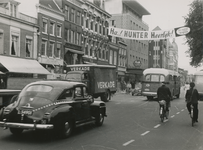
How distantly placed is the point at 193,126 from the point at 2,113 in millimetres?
7619

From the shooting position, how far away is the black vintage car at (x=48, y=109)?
883 centimetres

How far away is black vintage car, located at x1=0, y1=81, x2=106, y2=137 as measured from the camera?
8.83 m

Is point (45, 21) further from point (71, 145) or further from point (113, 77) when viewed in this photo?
point (71, 145)

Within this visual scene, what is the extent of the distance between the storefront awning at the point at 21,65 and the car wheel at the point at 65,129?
66.6 feet

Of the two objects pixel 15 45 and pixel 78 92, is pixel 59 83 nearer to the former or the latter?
pixel 78 92

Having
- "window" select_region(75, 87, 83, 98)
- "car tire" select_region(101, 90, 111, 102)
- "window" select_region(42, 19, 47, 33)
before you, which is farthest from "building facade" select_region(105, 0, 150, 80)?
"window" select_region(75, 87, 83, 98)

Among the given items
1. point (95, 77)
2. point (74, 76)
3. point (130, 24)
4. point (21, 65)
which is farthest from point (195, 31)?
point (130, 24)

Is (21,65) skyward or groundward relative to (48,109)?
skyward

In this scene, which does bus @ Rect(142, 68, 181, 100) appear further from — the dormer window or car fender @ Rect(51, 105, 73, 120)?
car fender @ Rect(51, 105, 73, 120)

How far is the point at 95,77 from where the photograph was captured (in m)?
25.7

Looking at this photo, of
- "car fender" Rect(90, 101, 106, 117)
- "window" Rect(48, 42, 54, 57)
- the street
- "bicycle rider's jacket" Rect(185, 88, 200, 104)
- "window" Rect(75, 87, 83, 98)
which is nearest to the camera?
the street

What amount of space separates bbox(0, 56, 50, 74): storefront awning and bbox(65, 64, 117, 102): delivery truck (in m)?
6.12

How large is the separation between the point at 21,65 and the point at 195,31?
17194 millimetres

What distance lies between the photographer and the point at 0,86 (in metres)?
21.3
